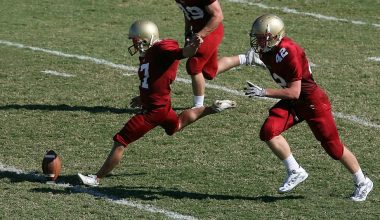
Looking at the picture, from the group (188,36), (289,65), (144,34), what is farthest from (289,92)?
(188,36)

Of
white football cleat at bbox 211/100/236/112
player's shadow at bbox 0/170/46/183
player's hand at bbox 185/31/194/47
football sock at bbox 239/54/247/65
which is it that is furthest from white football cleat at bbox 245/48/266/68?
player's shadow at bbox 0/170/46/183

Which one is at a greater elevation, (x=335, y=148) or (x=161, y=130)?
(x=335, y=148)

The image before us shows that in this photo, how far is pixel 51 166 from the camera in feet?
25.0

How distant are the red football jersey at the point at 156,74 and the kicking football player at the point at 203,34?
1.54 metres

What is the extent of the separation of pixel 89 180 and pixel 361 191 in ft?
6.46

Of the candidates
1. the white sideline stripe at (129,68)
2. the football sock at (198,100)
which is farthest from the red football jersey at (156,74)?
the white sideline stripe at (129,68)

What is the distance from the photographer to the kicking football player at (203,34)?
9203 mm

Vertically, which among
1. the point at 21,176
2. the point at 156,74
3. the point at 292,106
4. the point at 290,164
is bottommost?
the point at 21,176

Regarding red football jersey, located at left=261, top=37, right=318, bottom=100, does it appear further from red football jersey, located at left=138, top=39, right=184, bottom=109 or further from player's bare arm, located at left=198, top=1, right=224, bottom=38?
player's bare arm, located at left=198, top=1, right=224, bottom=38

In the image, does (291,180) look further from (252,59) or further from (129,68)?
(129,68)

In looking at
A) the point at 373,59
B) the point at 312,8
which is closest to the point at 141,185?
the point at 373,59

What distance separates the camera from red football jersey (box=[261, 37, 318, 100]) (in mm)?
7152

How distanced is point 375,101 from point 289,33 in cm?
334

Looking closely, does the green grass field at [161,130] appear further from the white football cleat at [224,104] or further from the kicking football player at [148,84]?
the white football cleat at [224,104]
